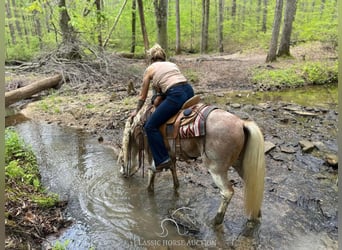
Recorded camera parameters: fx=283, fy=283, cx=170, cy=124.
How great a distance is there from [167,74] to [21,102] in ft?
26.5

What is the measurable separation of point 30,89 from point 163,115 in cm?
791

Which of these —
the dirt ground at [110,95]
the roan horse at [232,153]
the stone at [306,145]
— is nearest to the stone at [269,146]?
the stone at [306,145]

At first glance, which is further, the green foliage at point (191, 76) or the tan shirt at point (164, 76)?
the green foliage at point (191, 76)

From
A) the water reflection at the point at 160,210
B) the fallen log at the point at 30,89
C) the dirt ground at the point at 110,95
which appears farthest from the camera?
the fallen log at the point at 30,89

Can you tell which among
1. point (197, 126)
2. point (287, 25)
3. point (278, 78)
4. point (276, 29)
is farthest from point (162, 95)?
point (287, 25)

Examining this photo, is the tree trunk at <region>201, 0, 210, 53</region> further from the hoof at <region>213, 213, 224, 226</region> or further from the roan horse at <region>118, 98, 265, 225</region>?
the hoof at <region>213, 213, 224, 226</region>

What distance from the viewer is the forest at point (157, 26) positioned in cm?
1243

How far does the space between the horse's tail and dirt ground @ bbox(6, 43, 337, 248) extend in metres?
3.55

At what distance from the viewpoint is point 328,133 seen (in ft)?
21.2

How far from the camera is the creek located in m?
3.41

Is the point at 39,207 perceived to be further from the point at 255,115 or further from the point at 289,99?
the point at 289,99

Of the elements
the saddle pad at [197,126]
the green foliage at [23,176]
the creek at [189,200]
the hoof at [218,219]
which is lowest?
the creek at [189,200]

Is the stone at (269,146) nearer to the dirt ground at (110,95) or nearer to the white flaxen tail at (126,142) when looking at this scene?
the white flaxen tail at (126,142)

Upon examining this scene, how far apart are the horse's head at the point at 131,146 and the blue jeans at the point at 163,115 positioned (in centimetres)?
35
